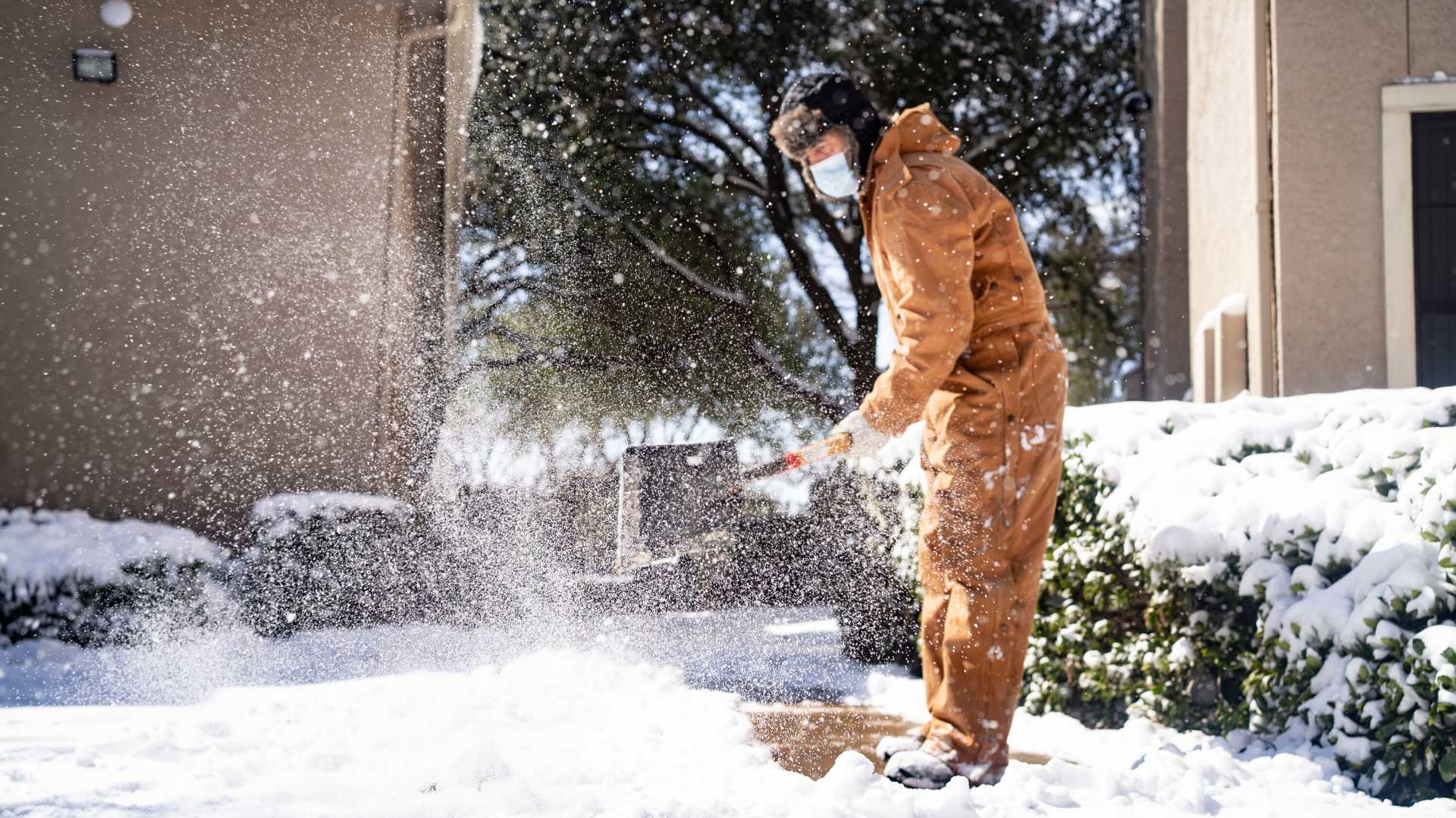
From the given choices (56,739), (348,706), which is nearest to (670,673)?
(348,706)

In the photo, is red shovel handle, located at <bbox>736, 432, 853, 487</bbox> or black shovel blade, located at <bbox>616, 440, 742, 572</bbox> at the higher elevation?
red shovel handle, located at <bbox>736, 432, 853, 487</bbox>

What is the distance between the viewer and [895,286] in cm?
292

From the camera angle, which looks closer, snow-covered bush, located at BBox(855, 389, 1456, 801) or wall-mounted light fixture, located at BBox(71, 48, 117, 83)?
snow-covered bush, located at BBox(855, 389, 1456, 801)

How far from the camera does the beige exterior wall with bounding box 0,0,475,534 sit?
750 centimetres

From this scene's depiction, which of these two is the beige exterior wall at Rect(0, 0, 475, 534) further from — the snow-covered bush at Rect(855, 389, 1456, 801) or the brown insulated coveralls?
the brown insulated coveralls

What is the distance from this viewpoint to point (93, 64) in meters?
7.78

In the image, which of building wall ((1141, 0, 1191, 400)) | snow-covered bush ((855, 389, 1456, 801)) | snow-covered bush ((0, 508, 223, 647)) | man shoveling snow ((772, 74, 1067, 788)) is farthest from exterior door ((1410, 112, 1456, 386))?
snow-covered bush ((0, 508, 223, 647))

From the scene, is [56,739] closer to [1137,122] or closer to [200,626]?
[200,626]

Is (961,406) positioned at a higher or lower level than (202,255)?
lower

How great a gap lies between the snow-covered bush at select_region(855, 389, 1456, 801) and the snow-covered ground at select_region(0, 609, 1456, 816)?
0.50 feet

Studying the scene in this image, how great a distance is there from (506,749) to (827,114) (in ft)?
6.35

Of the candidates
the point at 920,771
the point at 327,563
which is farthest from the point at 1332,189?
the point at 327,563

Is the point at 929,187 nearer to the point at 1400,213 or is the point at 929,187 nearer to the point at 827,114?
the point at 827,114

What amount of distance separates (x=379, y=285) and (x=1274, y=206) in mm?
6406
